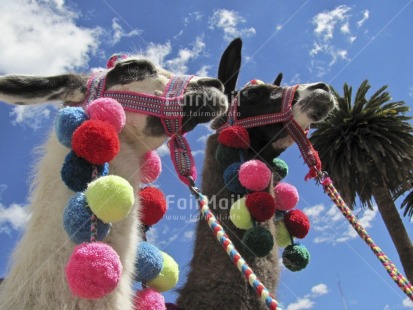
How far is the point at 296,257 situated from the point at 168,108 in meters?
1.92

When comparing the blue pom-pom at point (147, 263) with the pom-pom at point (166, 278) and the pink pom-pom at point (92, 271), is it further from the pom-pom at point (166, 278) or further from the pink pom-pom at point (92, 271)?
the pink pom-pom at point (92, 271)

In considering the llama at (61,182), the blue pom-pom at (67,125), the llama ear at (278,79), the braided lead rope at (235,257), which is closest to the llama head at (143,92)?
the llama at (61,182)

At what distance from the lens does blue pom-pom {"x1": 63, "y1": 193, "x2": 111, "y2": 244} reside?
2035 millimetres

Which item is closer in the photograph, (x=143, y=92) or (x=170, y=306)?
(x=143, y=92)

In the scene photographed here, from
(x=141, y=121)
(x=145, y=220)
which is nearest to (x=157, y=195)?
(x=145, y=220)

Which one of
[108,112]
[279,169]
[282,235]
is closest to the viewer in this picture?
[108,112]

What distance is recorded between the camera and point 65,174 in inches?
86.7

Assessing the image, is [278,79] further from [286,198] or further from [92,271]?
[92,271]

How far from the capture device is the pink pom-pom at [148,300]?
252cm

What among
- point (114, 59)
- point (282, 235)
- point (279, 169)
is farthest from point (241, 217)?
point (114, 59)

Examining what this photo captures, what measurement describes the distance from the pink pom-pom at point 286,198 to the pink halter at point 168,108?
63.7 inches

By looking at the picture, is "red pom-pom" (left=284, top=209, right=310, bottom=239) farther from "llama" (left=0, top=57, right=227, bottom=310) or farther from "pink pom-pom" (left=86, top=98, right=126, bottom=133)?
"pink pom-pom" (left=86, top=98, right=126, bottom=133)

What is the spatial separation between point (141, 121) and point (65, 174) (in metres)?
0.67

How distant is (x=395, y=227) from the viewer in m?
9.98
